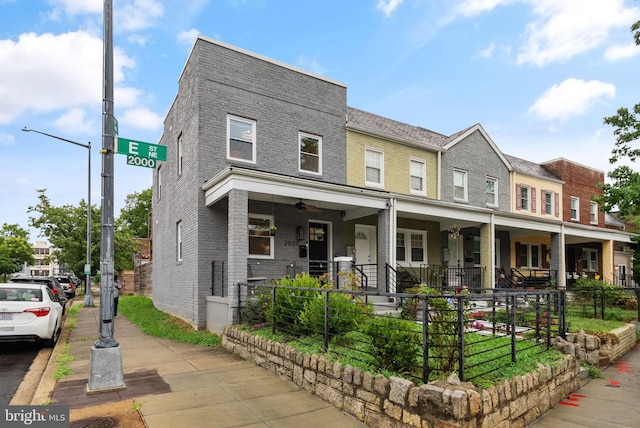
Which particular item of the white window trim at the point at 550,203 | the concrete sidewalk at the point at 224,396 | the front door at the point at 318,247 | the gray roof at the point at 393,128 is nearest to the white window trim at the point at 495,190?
the gray roof at the point at 393,128

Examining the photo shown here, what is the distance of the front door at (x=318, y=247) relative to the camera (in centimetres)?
1461

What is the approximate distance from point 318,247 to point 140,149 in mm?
8288

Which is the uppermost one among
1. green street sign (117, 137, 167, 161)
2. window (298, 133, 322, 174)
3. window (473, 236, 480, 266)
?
window (298, 133, 322, 174)

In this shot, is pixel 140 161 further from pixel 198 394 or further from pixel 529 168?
pixel 529 168

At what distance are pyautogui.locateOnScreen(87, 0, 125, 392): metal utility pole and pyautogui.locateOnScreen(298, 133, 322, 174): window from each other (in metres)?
7.84

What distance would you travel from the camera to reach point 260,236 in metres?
13.5

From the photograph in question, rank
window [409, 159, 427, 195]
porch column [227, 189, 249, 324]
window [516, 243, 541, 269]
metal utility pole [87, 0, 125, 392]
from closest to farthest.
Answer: metal utility pole [87, 0, 125, 392], porch column [227, 189, 249, 324], window [409, 159, 427, 195], window [516, 243, 541, 269]

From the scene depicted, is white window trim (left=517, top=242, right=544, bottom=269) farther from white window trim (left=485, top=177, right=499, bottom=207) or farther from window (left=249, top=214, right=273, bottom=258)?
window (left=249, top=214, right=273, bottom=258)

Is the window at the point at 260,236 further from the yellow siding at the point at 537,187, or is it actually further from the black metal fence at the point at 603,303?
the yellow siding at the point at 537,187

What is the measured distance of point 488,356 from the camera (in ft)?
20.8

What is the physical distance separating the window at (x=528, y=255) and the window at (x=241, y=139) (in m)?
15.0

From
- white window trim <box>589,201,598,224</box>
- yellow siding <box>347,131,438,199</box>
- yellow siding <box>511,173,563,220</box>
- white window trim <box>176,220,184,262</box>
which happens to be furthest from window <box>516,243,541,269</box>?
white window trim <box>176,220,184,262</box>

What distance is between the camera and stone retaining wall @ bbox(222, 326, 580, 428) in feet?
15.1

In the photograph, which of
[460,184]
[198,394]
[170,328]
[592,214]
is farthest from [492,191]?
[198,394]
